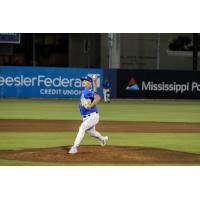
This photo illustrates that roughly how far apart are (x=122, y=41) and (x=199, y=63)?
24.3 ft

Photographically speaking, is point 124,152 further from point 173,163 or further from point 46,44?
point 46,44

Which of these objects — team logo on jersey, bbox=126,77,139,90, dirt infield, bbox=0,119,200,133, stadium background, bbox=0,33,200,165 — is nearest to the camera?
stadium background, bbox=0,33,200,165

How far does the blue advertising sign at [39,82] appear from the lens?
38.4m

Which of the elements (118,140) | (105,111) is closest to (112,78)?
(105,111)

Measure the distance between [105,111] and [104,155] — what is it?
15.9 meters

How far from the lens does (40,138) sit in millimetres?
18281

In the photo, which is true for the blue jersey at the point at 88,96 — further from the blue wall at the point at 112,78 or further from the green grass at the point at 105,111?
the blue wall at the point at 112,78

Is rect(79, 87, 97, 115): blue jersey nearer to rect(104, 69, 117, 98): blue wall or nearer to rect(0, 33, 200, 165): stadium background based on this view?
rect(0, 33, 200, 165): stadium background

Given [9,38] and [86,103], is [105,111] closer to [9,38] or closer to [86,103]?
[9,38]

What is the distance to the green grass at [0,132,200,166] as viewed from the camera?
1652 centimetres

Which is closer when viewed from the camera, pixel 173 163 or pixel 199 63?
pixel 173 163

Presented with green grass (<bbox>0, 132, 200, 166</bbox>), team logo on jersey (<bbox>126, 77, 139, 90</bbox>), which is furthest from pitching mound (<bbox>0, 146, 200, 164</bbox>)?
team logo on jersey (<bbox>126, 77, 139, 90</bbox>)

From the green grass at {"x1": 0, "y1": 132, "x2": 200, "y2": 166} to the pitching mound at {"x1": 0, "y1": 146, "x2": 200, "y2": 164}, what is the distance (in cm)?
106
